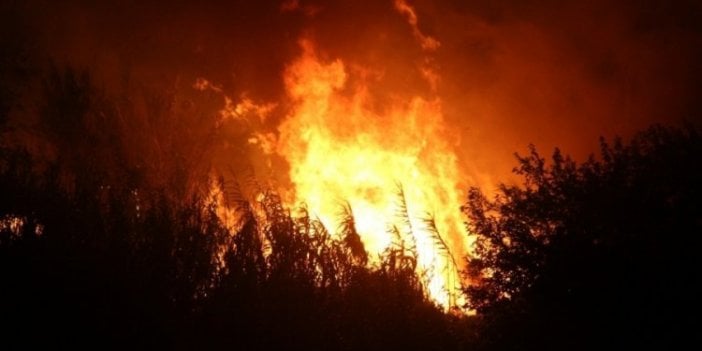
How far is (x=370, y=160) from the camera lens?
16.7 meters

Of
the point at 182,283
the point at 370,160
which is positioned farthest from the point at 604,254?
the point at 370,160

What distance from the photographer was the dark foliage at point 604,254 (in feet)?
19.7

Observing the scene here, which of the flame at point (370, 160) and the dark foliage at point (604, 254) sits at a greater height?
the flame at point (370, 160)

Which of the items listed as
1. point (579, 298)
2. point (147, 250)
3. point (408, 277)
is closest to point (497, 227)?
point (579, 298)

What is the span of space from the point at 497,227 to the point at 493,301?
1018mm

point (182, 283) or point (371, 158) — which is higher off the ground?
point (371, 158)

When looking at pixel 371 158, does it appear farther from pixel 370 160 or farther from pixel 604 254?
pixel 604 254

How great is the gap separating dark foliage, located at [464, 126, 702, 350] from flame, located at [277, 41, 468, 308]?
321 inches

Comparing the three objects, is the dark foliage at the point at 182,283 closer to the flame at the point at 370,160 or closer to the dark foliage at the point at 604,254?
the dark foliage at the point at 604,254

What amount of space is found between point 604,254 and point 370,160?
1076 cm

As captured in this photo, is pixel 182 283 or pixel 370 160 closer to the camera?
pixel 182 283

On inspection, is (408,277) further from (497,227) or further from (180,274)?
(180,274)

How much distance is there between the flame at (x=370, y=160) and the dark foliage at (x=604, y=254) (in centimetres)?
815

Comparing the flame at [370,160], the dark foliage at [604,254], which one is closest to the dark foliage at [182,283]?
the dark foliage at [604,254]
